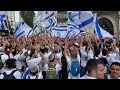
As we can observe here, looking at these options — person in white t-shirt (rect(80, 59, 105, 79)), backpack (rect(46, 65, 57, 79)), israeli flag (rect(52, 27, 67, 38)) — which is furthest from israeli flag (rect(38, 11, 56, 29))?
person in white t-shirt (rect(80, 59, 105, 79))

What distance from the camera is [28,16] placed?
22.0 ft

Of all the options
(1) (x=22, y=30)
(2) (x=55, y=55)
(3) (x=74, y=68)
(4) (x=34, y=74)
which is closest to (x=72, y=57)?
(3) (x=74, y=68)

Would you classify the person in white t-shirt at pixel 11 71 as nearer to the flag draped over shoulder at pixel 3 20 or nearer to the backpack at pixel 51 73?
the backpack at pixel 51 73

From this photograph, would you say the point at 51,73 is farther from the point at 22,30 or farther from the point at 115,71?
the point at 22,30

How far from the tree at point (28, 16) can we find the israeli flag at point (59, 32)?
45 cm

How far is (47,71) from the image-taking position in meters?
6.27

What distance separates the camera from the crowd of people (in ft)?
20.4

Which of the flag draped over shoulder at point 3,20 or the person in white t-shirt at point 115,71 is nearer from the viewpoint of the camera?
the person in white t-shirt at point 115,71

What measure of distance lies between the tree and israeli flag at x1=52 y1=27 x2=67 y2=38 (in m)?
0.45

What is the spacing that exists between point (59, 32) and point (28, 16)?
625mm

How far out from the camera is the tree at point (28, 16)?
21.5 feet

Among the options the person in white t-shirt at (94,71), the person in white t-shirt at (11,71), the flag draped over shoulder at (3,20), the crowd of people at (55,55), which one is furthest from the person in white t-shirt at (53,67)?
the person in white t-shirt at (94,71)
